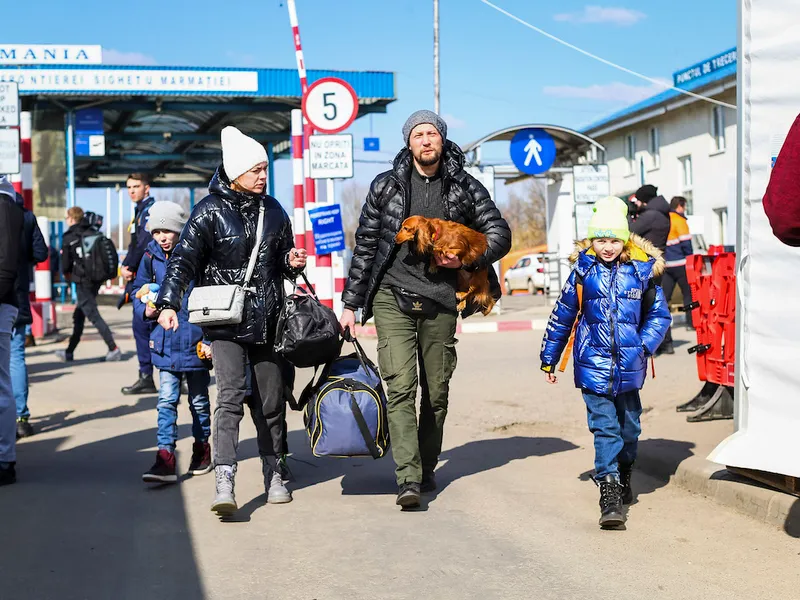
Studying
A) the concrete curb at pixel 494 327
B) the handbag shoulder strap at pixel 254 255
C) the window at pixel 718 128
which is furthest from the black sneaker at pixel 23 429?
the window at pixel 718 128

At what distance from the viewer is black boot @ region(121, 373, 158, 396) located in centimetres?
1091

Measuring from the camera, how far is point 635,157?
132ft

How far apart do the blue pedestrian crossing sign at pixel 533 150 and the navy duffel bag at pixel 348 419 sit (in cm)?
1468

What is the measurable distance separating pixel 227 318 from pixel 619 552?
2.20 m

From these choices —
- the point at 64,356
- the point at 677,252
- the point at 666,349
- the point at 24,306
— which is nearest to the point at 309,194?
the point at 64,356

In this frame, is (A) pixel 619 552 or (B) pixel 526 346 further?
(B) pixel 526 346

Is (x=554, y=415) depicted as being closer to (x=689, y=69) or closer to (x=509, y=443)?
(x=509, y=443)

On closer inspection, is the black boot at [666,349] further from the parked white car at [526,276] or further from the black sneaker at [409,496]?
the parked white car at [526,276]

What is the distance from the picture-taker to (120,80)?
24156 millimetres

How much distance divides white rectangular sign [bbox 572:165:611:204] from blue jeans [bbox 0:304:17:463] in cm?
1427

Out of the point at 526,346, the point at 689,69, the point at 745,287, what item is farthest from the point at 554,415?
the point at 689,69

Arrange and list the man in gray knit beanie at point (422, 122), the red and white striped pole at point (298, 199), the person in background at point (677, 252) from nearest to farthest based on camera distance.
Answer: the man in gray knit beanie at point (422, 122) < the person in background at point (677, 252) < the red and white striped pole at point (298, 199)

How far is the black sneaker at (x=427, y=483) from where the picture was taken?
625cm

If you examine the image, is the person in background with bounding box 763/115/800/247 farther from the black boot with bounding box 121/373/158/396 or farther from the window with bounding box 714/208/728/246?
the window with bounding box 714/208/728/246
